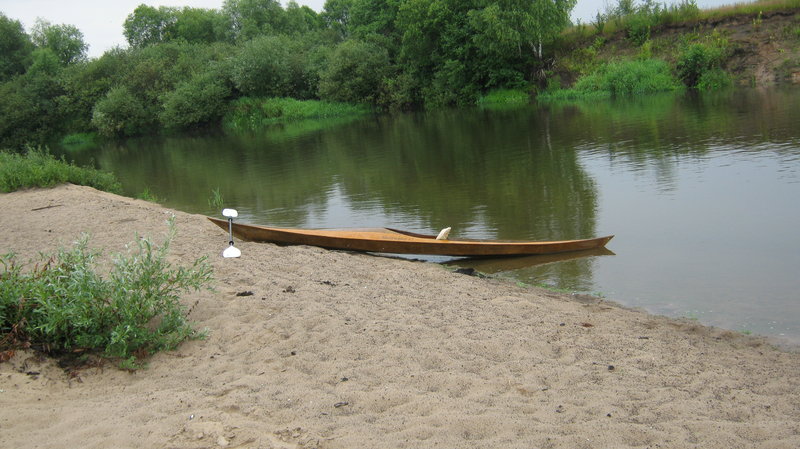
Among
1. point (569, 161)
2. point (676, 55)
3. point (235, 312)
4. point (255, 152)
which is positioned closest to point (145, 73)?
point (255, 152)

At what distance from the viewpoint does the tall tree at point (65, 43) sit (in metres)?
63.8

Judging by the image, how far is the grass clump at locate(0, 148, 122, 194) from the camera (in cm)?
1478

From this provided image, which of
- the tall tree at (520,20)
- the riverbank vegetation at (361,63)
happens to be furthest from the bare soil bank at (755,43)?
the tall tree at (520,20)

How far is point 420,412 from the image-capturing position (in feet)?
13.3

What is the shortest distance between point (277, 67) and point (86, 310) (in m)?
47.8

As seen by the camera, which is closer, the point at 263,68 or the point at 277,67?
the point at 263,68

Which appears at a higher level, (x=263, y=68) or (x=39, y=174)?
(x=263, y=68)

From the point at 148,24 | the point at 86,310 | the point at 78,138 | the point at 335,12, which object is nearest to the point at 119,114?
the point at 78,138

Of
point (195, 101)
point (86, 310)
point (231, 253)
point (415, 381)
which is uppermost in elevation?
point (195, 101)

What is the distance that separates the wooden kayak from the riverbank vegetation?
2817cm

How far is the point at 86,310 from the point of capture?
4777 mm

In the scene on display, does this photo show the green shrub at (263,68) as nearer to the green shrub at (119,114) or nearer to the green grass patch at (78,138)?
the green shrub at (119,114)

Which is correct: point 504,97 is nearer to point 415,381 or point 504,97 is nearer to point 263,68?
point 263,68

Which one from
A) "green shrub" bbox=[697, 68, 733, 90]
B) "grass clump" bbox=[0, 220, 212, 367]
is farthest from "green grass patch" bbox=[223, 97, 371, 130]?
"grass clump" bbox=[0, 220, 212, 367]
